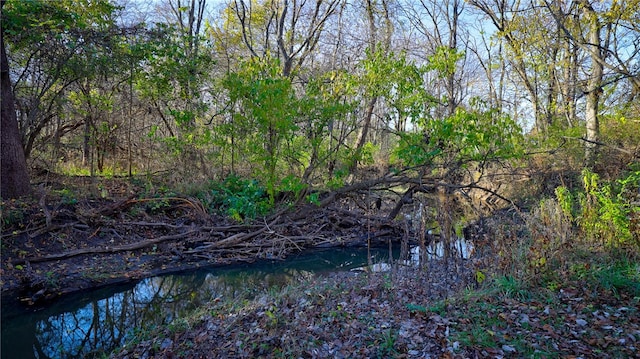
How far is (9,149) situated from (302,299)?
789 centimetres

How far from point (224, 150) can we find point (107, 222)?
3.94 m

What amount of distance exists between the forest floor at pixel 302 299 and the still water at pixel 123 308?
33cm

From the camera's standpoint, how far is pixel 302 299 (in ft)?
18.6

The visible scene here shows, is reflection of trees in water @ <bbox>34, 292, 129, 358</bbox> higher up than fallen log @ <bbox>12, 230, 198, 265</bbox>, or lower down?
Answer: lower down

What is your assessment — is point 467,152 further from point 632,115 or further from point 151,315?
point 151,315

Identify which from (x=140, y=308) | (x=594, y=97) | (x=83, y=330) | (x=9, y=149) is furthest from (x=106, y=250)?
(x=594, y=97)

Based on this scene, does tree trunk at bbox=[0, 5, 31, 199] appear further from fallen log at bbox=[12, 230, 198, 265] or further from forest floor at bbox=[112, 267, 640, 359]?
forest floor at bbox=[112, 267, 640, 359]

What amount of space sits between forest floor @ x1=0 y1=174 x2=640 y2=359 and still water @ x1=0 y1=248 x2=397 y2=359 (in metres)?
0.33

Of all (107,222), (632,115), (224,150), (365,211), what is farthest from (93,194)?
(632,115)

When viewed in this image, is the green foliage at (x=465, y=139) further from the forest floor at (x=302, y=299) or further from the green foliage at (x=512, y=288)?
the green foliage at (x=512, y=288)

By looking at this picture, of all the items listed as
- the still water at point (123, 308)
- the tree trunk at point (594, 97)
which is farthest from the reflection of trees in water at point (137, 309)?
the tree trunk at point (594, 97)

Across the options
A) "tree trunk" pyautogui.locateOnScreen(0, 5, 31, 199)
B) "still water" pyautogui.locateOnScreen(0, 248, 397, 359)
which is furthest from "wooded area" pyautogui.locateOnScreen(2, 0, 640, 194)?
"still water" pyautogui.locateOnScreen(0, 248, 397, 359)

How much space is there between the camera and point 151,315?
675 centimetres

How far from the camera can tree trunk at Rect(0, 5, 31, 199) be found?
29.1ft
